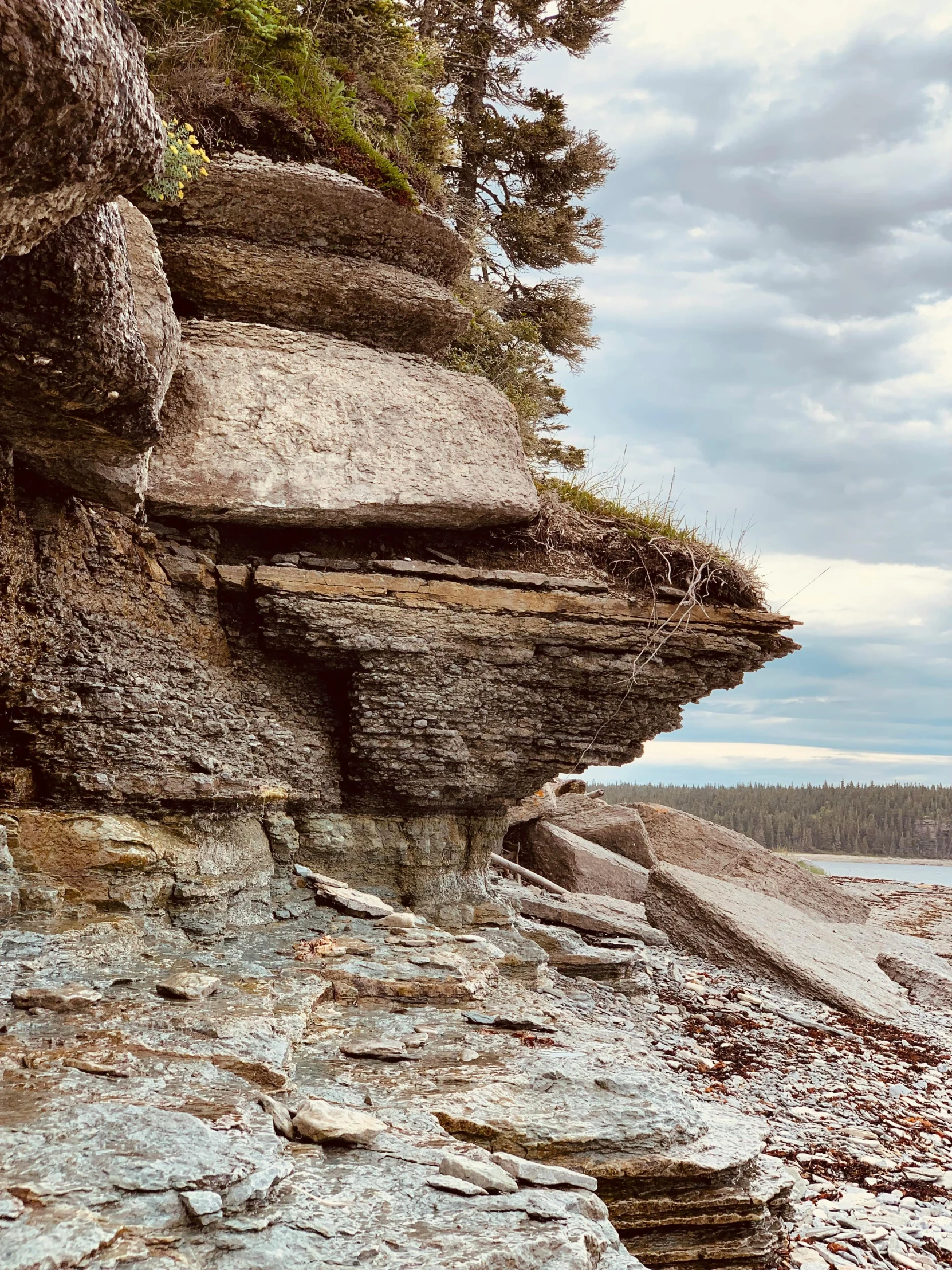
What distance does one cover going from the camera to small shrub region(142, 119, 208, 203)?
7008 mm

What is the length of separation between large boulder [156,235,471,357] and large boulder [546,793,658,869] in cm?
877

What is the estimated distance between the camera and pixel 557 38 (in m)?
18.5

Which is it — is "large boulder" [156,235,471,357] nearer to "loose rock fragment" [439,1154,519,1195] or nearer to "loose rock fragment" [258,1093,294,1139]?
"loose rock fragment" [258,1093,294,1139]

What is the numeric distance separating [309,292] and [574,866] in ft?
→ 29.8

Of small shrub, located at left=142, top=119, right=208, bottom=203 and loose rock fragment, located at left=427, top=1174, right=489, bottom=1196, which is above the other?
small shrub, located at left=142, top=119, right=208, bottom=203

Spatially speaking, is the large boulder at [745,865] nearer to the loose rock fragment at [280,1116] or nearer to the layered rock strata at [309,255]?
the layered rock strata at [309,255]

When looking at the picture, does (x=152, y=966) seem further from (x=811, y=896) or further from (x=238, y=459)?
(x=811, y=896)

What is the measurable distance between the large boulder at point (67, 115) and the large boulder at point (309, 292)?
4723mm

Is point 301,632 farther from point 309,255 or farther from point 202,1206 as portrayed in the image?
point 202,1206

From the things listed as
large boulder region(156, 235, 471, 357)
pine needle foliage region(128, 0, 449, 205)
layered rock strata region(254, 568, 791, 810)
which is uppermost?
pine needle foliage region(128, 0, 449, 205)

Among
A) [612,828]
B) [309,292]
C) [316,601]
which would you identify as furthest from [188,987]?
[612,828]

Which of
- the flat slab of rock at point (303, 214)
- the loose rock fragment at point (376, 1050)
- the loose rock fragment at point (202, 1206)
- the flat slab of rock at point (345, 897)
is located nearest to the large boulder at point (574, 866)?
the flat slab of rock at point (345, 897)

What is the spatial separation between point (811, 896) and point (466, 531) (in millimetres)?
10011

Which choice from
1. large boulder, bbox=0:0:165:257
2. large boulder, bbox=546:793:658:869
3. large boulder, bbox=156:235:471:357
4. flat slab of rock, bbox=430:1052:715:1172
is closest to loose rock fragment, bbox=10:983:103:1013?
flat slab of rock, bbox=430:1052:715:1172
